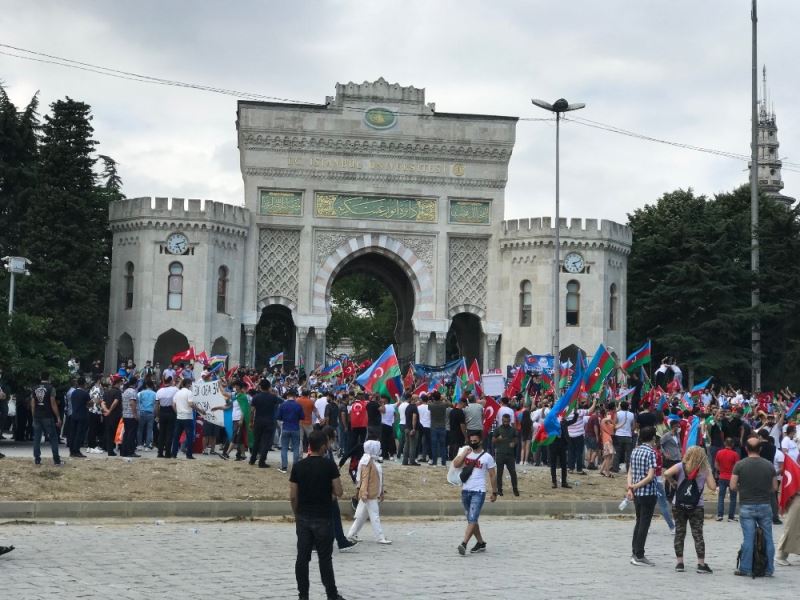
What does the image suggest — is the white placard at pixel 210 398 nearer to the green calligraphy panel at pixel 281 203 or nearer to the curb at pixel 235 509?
the curb at pixel 235 509

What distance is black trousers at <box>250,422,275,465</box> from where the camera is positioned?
2186 cm

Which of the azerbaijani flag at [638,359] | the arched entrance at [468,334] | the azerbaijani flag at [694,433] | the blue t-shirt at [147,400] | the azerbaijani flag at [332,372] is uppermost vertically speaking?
the arched entrance at [468,334]

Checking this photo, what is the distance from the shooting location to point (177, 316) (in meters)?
45.7

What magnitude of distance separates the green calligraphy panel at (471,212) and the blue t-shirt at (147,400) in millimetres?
26772

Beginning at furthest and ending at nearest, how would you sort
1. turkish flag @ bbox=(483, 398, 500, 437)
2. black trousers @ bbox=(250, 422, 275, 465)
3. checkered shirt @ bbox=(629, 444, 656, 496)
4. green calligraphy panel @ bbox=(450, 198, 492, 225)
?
green calligraphy panel @ bbox=(450, 198, 492, 225) < turkish flag @ bbox=(483, 398, 500, 437) < black trousers @ bbox=(250, 422, 275, 465) < checkered shirt @ bbox=(629, 444, 656, 496)

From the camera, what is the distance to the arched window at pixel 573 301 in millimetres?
48594

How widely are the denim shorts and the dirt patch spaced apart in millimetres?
5435

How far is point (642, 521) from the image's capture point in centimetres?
1465

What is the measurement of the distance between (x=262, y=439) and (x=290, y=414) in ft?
3.56

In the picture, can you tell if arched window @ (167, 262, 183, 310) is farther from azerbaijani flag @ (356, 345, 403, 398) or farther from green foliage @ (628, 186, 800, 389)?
green foliage @ (628, 186, 800, 389)

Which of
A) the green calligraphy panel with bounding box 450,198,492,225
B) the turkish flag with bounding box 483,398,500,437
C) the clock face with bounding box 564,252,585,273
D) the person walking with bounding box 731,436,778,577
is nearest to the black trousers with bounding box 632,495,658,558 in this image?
the person walking with bounding box 731,436,778,577

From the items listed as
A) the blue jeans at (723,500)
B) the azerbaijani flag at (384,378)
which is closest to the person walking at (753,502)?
the blue jeans at (723,500)

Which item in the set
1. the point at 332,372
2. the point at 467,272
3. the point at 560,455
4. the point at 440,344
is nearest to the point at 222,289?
the point at 440,344

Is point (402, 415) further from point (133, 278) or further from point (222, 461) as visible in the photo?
point (133, 278)
